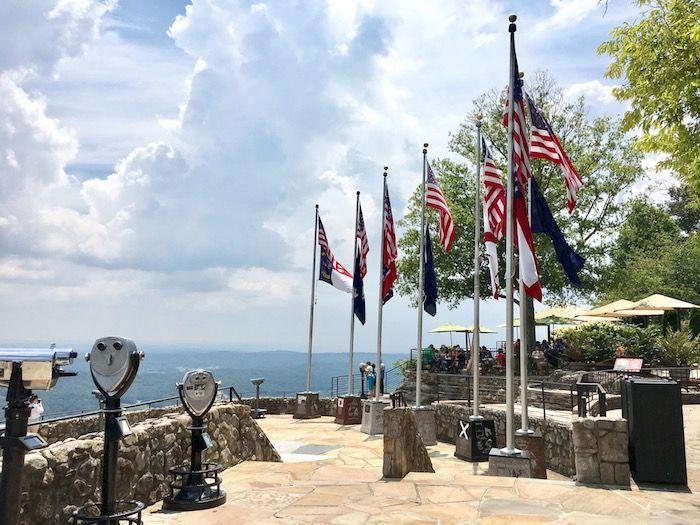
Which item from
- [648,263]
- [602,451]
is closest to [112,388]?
[602,451]

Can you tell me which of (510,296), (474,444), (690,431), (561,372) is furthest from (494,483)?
(561,372)

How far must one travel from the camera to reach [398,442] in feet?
24.3

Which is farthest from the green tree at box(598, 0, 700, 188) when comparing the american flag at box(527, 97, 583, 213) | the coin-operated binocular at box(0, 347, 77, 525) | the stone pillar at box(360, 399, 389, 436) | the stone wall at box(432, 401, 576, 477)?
the coin-operated binocular at box(0, 347, 77, 525)

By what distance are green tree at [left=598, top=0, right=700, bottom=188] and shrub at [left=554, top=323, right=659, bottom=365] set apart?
11.3 m

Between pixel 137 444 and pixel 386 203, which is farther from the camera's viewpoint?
pixel 386 203

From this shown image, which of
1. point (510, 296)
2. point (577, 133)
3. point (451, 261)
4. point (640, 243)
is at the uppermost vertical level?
point (577, 133)

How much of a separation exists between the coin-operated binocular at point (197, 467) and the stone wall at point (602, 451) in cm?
410

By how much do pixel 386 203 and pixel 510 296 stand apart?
7631 mm

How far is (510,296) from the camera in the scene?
997cm

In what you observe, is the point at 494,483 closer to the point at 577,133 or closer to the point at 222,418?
the point at 222,418

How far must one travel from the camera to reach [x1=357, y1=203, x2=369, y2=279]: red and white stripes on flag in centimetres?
1758

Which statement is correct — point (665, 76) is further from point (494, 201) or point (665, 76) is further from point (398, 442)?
point (398, 442)

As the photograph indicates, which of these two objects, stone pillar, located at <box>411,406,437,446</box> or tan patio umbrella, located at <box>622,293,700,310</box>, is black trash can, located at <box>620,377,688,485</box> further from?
tan patio umbrella, located at <box>622,293,700,310</box>

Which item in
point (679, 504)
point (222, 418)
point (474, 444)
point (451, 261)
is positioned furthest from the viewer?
point (451, 261)
